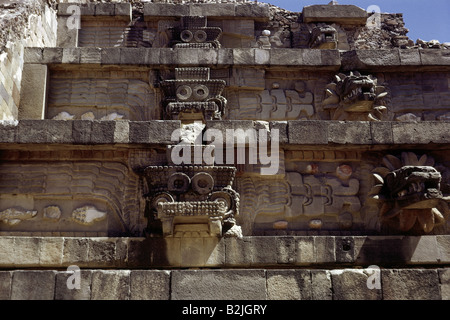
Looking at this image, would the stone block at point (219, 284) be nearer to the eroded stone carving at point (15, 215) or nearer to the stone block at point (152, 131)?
the stone block at point (152, 131)

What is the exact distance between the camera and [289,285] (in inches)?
294

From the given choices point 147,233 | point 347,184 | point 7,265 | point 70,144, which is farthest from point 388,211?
point 7,265

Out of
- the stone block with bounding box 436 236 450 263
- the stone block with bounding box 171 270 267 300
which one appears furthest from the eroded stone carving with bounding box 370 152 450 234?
the stone block with bounding box 171 270 267 300

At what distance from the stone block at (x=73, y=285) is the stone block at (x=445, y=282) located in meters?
4.98

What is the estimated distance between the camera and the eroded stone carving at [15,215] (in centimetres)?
827

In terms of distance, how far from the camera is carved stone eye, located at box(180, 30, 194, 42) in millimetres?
12289

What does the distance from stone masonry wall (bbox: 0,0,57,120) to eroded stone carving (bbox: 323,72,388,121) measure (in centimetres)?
631

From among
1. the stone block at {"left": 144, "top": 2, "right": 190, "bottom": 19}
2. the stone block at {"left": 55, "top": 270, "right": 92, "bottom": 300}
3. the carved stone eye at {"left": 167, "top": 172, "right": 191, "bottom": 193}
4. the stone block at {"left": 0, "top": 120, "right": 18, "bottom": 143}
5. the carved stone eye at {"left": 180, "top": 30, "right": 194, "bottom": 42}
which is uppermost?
the stone block at {"left": 144, "top": 2, "right": 190, "bottom": 19}

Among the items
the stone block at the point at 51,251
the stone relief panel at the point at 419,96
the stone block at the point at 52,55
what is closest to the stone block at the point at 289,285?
the stone block at the point at 51,251

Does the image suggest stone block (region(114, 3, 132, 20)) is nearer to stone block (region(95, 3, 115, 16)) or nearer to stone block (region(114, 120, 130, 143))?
stone block (region(95, 3, 115, 16))

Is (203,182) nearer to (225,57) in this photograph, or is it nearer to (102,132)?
(102,132)

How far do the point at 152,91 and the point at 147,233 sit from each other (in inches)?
163

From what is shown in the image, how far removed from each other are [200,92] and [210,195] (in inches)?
131

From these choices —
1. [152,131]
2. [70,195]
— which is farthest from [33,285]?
[152,131]
